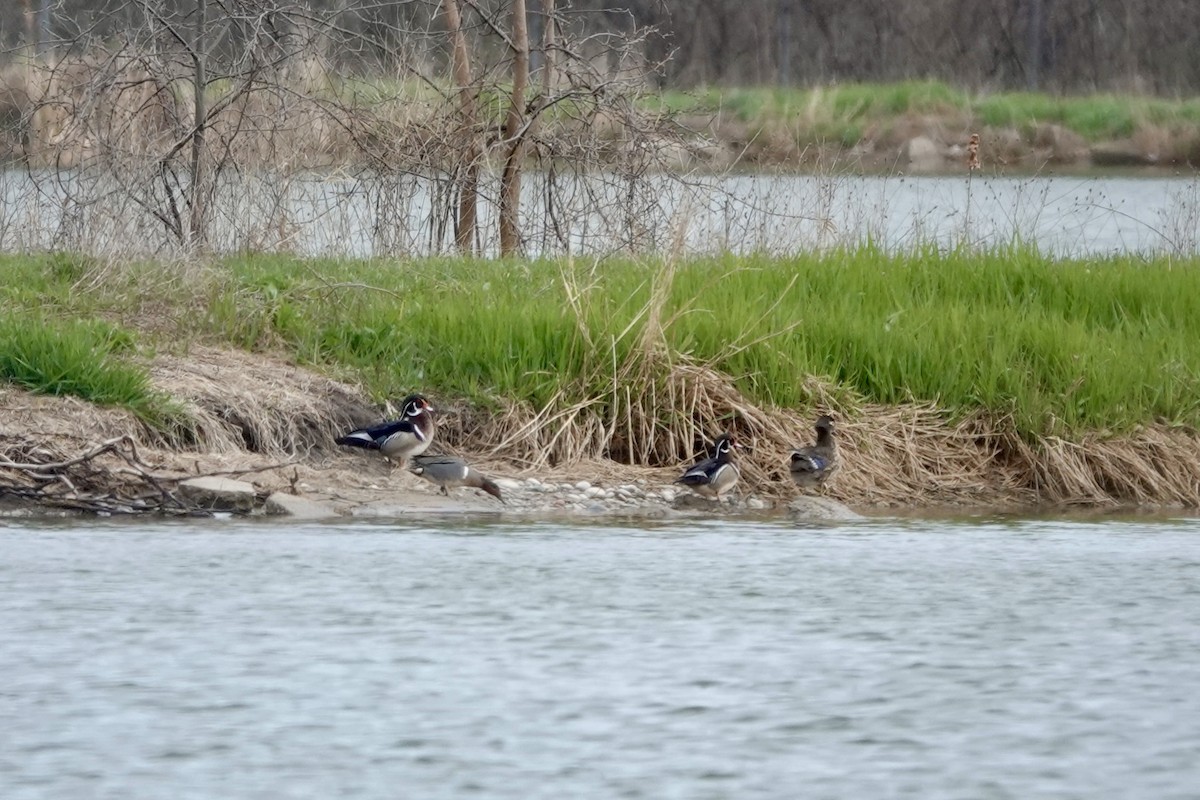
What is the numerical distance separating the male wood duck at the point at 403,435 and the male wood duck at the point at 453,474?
7 centimetres

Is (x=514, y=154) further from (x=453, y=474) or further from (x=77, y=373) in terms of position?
(x=77, y=373)

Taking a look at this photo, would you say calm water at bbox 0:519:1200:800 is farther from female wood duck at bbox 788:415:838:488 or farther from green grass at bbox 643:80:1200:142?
green grass at bbox 643:80:1200:142

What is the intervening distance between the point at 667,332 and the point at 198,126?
12.9ft

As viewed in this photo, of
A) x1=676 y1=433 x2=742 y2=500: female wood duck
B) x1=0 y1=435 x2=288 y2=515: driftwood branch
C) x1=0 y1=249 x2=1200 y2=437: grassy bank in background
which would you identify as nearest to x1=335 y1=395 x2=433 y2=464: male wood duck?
x1=0 y1=249 x2=1200 y2=437: grassy bank in background

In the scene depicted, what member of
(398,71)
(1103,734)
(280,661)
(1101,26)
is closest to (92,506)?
(280,661)

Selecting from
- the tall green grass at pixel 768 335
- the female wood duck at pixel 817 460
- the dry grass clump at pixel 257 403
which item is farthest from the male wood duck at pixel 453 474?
the female wood duck at pixel 817 460

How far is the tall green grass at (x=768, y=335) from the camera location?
383 inches

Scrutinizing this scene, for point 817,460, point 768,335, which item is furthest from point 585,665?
point 768,335

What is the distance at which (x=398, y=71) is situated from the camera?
13617 millimetres

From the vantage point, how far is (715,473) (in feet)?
29.0

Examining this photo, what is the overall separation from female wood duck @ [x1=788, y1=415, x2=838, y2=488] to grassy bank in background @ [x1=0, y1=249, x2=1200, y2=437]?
2.23ft

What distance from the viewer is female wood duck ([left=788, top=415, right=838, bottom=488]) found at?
Result: 357 inches

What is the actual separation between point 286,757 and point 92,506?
143 inches

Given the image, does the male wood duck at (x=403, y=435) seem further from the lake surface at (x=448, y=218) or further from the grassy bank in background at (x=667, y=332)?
the lake surface at (x=448, y=218)
